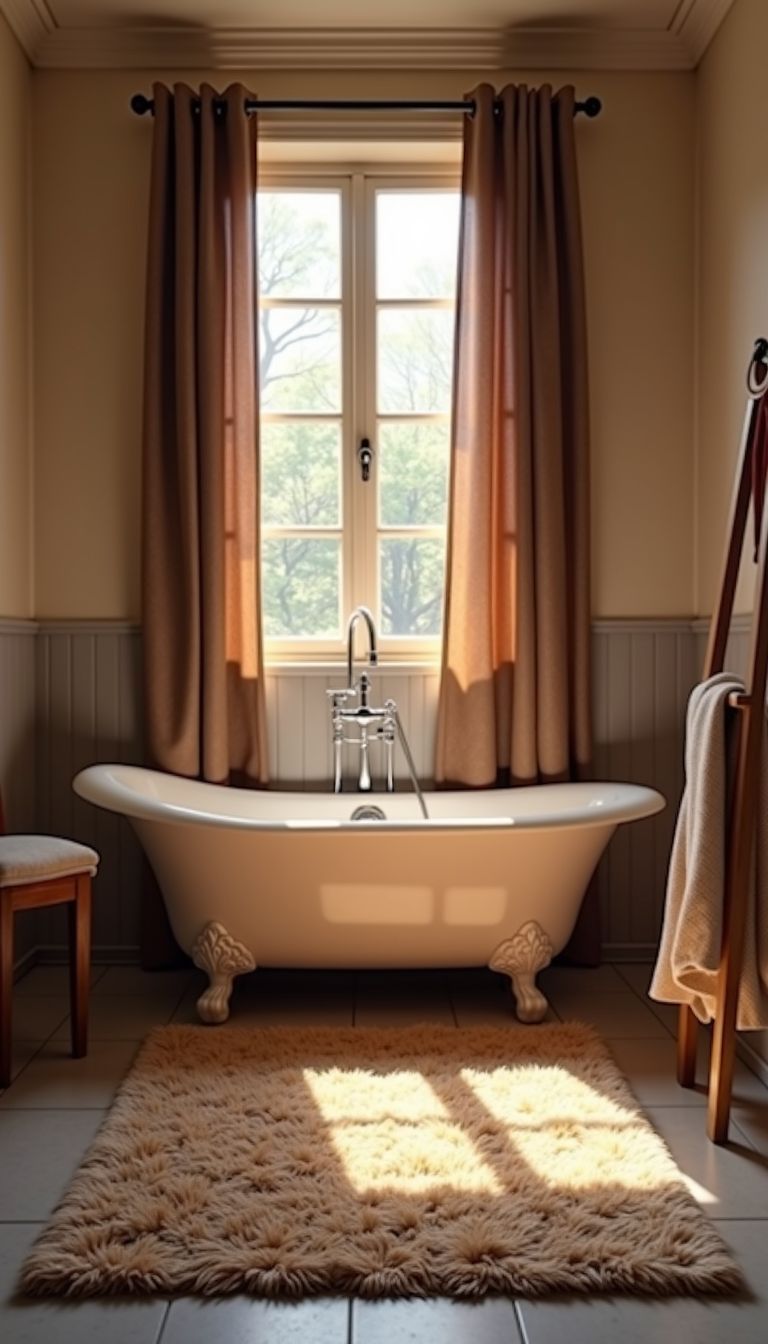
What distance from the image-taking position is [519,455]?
3547 millimetres

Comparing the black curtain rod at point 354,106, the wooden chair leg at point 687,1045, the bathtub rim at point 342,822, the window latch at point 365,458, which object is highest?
the black curtain rod at point 354,106

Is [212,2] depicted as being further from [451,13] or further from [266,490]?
[266,490]

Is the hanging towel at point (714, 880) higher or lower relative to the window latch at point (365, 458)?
lower

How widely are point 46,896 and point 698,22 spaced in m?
3.07

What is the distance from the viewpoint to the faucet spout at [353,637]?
11.9ft

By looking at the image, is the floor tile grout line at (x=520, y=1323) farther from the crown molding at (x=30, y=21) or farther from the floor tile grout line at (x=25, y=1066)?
the crown molding at (x=30, y=21)

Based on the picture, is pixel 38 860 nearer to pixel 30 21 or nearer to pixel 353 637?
pixel 353 637

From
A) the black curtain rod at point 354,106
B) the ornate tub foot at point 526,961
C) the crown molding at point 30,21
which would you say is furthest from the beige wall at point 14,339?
the ornate tub foot at point 526,961

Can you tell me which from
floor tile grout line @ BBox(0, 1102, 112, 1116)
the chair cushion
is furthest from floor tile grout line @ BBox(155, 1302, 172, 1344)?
the chair cushion

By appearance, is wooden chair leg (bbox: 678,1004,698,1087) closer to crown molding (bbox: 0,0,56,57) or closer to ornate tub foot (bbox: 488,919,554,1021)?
ornate tub foot (bbox: 488,919,554,1021)

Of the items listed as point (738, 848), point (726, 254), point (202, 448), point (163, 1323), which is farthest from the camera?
point (202, 448)

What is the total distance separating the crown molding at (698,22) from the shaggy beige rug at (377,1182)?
2.88 m

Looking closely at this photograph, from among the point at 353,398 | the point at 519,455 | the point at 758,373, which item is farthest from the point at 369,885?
the point at 353,398

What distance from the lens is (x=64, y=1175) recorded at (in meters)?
2.23
